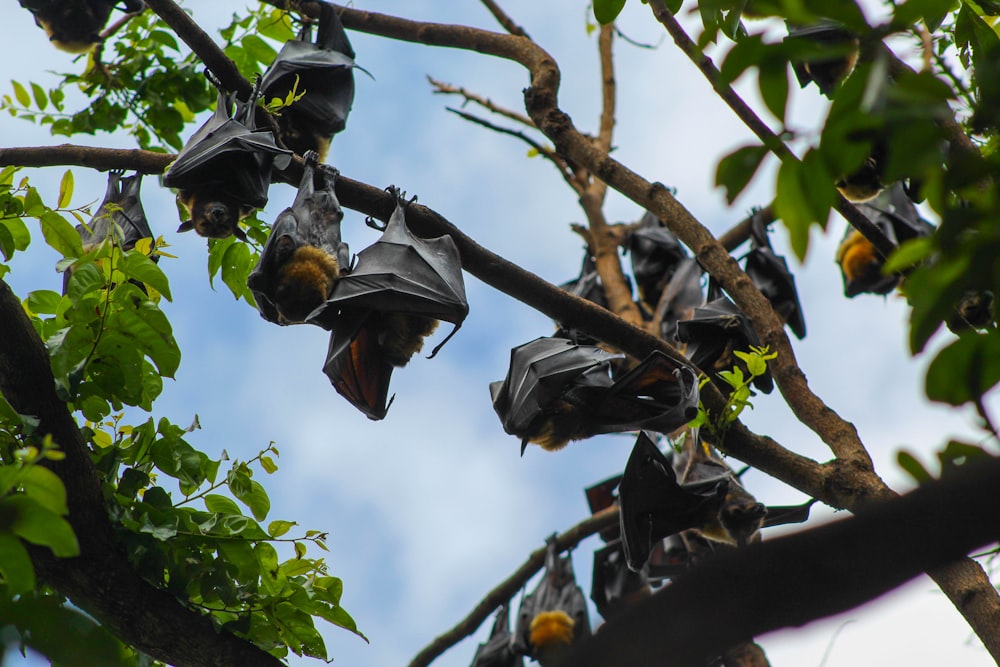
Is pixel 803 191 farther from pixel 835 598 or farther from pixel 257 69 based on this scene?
pixel 257 69

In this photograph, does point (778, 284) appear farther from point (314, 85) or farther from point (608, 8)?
point (608, 8)

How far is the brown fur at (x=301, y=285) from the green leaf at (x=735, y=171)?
10.3 ft

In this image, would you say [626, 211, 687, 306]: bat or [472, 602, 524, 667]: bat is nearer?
[472, 602, 524, 667]: bat

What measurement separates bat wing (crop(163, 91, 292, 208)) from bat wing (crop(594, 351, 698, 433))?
1938mm

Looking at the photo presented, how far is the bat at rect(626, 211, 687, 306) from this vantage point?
865 cm

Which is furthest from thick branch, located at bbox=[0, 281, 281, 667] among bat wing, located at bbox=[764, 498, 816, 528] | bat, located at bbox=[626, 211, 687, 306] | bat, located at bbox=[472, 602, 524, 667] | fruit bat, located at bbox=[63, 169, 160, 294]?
bat, located at bbox=[626, 211, 687, 306]

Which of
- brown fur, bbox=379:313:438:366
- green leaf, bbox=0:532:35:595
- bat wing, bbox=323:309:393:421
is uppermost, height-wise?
brown fur, bbox=379:313:438:366

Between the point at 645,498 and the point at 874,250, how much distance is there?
160 inches

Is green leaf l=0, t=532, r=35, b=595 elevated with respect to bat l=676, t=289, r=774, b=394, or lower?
lower

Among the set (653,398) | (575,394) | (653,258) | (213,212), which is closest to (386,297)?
(213,212)

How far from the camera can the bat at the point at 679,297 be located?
7.91 meters

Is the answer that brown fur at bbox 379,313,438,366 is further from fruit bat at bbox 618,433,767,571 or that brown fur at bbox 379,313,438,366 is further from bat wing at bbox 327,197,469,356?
fruit bat at bbox 618,433,767,571

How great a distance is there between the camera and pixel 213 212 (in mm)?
4547

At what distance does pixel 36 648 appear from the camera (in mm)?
1132
